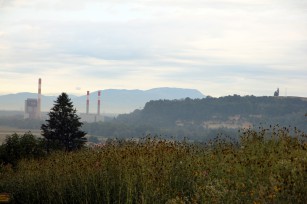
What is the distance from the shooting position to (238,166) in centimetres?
916

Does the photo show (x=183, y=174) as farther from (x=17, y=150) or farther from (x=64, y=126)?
(x=64, y=126)

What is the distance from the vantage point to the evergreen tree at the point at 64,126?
126 ft

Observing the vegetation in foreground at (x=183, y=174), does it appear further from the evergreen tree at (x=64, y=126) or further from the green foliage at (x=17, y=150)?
the evergreen tree at (x=64, y=126)

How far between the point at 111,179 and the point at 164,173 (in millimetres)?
2121

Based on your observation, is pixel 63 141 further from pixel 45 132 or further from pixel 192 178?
pixel 192 178

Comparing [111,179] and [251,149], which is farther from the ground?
[251,149]

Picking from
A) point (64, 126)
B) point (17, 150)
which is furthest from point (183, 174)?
point (64, 126)

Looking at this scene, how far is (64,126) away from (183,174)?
99.8ft

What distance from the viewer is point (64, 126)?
1553 inches

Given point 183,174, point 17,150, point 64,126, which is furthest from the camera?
point 64,126

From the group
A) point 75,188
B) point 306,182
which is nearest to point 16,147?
point 75,188

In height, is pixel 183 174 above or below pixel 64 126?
below

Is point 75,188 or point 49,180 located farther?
point 49,180

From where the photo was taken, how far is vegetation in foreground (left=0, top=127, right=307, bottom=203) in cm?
770
